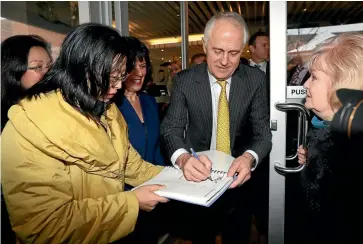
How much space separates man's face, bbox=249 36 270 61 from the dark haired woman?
4.68ft

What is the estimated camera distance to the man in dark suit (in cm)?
157

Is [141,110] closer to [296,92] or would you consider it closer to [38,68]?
[38,68]

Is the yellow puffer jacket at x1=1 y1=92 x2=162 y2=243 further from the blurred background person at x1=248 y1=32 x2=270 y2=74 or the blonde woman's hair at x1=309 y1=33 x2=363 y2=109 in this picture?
the blurred background person at x1=248 y1=32 x2=270 y2=74

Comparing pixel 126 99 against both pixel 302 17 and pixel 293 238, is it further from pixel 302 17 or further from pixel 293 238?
pixel 293 238

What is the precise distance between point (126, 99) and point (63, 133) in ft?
3.05

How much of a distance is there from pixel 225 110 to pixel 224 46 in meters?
0.37

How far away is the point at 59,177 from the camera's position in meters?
0.95

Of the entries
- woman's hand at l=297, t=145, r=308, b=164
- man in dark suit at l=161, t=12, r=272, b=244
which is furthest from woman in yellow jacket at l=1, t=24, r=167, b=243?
woman's hand at l=297, t=145, r=308, b=164

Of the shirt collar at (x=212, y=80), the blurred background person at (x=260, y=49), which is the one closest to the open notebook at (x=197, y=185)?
the shirt collar at (x=212, y=80)

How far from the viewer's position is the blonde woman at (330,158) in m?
0.98

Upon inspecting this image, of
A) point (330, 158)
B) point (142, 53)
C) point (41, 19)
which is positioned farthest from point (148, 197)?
point (41, 19)

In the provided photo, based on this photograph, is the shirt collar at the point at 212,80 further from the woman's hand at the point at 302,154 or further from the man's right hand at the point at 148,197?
the man's right hand at the point at 148,197

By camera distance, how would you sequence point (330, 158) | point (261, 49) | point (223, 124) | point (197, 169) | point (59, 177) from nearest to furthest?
point (59, 177) → point (330, 158) → point (197, 169) → point (223, 124) → point (261, 49)

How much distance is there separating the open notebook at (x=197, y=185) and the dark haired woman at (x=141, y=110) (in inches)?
20.0
